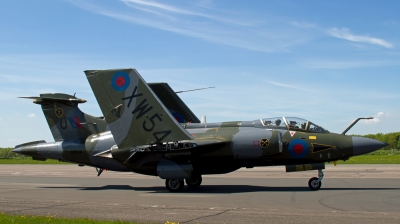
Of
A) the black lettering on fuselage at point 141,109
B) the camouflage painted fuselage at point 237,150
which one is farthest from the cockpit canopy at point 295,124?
the black lettering on fuselage at point 141,109

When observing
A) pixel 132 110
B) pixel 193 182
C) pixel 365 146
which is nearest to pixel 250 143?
pixel 193 182

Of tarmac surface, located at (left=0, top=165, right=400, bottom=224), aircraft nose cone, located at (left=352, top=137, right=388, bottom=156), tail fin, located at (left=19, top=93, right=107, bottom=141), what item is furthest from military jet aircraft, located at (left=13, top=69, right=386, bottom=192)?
tail fin, located at (left=19, top=93, right=107, bottom=141)

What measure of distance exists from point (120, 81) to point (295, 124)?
724 cm

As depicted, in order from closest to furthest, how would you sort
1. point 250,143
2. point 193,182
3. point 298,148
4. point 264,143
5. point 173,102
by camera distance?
point 264,143 → point 250,143 → point 298,148 → point 193,182 → point 173,102

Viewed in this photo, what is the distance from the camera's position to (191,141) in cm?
1747

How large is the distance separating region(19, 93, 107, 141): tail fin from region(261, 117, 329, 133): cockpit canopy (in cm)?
814

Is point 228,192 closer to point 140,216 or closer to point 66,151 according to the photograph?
point 140,216

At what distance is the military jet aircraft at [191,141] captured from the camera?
56.3 ft

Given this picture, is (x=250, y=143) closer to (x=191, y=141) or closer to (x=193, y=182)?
(x=191, y=141)

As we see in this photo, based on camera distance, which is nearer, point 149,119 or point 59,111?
point 149,119

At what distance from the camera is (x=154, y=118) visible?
1788 centimetres

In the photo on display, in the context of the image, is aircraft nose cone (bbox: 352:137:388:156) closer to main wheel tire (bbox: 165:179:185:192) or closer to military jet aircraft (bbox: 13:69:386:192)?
military jet aircraft (bbox: 13:69:386:192)

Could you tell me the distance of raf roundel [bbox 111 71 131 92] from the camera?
59.1ft

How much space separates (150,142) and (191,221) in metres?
8.04
